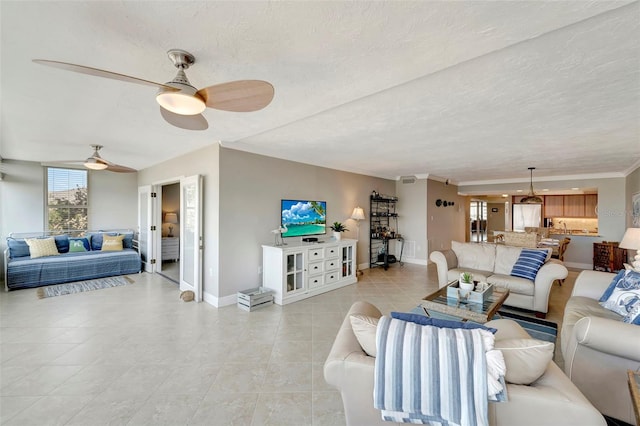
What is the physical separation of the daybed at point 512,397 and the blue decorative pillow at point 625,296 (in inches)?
60.3

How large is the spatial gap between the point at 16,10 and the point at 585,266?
33.7 ft

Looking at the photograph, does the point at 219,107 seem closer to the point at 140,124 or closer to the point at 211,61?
the point at 211,61

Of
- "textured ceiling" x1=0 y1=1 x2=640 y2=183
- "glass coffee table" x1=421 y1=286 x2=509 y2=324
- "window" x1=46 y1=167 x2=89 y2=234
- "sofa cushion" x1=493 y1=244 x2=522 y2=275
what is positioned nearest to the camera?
"textured ceiling" x1=0 y1=1 x2=640 y2=183

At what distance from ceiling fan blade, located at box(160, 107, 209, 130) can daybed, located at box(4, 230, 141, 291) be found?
4.83 m

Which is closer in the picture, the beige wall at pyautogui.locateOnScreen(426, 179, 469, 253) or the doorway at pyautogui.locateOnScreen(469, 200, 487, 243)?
the beige wall at pyautogui.locateOnScreen(426, 179, 469, 253)

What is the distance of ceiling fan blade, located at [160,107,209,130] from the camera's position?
205 cm

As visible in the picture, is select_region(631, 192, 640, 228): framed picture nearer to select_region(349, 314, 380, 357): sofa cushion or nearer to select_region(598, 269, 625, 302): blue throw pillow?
select_region(598, 269, 625, 302): blue throw pillow

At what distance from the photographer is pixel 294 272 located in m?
4.12

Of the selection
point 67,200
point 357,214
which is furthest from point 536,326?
point 67,200

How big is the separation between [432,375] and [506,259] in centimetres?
392

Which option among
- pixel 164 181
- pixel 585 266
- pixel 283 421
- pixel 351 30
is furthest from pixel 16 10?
pixel 585 266

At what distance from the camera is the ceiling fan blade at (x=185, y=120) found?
2.05 metres

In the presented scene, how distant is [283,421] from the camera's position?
1755 millimetres

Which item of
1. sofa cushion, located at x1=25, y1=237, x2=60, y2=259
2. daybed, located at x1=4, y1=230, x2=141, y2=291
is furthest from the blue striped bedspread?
sofa cushion, located at x1=25, y1=237, x2=60, y2=259
